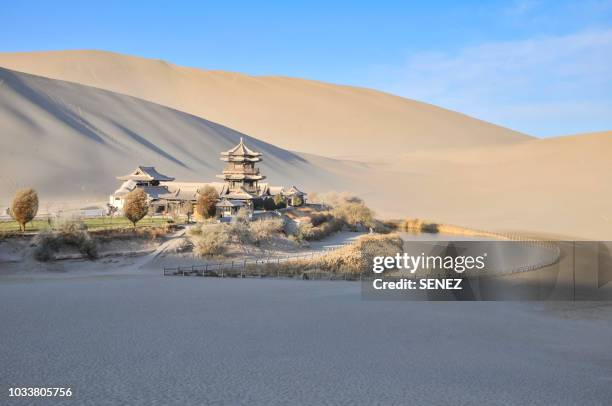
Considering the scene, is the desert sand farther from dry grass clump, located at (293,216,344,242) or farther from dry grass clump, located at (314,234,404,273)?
dry grass clump, located at (314,234,404,273)

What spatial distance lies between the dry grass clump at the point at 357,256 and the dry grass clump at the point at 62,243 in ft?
29.4

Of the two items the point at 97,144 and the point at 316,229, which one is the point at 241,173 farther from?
the point at 97,144

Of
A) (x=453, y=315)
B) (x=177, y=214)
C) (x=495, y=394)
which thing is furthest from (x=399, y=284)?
(x=177, y=214)

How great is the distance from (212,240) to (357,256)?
6501 mm

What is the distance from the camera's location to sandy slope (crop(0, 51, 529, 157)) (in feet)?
439

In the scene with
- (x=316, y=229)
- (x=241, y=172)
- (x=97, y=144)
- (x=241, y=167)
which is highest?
(x=97, y=144)

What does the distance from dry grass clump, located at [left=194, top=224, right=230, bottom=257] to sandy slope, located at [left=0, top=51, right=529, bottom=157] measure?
309ft

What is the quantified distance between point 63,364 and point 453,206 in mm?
52744

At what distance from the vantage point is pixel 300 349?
9148 millimetres

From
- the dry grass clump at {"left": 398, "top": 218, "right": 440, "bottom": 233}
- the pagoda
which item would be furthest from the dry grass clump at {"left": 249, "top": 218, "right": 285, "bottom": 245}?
the dry grass clump at {"left": 398, "top": 218, "right": 440, "bottom": 233}

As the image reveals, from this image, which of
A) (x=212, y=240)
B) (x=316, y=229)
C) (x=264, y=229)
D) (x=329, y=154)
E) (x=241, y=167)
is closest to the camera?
(x=212, y=240)

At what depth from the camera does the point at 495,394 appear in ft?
23.5

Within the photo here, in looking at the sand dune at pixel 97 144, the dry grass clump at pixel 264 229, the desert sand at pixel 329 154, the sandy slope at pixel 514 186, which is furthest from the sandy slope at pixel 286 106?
the dry grass clump at pixel 264 229

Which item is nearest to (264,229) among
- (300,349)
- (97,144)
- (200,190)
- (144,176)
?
(200,190)
